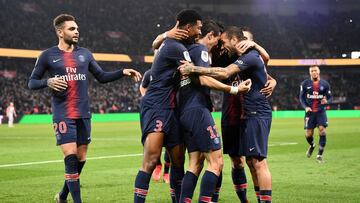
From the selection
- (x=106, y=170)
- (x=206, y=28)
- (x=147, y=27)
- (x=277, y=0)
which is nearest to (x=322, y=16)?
(x=277, y=0)

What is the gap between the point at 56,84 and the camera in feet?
25.6

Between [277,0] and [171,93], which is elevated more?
[277,0]

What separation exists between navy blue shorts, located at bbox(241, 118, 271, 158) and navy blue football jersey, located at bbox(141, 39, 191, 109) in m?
1.06

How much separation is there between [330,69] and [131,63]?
24258 mm

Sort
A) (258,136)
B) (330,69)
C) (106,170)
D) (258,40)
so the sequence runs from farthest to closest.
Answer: (330,69), (258,40), (106,170), (258,136)

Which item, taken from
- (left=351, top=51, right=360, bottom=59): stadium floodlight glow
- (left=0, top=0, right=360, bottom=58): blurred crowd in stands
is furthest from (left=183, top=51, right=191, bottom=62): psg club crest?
(left=351, top=51, right=360, bottom=59): stadium floodlight glow

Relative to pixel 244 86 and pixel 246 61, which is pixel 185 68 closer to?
pixel 244 86

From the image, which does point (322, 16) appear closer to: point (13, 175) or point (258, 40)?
point (258, 40)

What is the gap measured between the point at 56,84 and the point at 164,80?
1.59 m

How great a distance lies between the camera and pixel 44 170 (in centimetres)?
1316

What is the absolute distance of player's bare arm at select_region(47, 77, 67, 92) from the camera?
7797 millimetres

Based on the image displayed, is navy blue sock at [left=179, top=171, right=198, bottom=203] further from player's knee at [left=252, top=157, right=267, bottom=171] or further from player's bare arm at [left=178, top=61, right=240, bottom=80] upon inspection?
player's bare arm at [left=178, top=61, right=240, bottom=80]

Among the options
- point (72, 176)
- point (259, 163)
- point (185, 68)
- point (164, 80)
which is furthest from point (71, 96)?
point (259, 163)

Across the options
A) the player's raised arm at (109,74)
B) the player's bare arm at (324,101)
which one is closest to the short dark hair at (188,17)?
the player's raised arm at (109,74)
